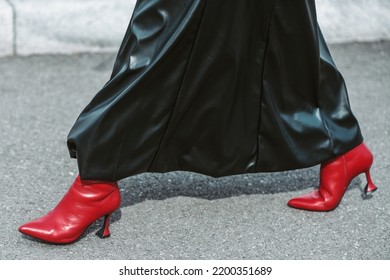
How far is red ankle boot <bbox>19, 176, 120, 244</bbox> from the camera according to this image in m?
3.03

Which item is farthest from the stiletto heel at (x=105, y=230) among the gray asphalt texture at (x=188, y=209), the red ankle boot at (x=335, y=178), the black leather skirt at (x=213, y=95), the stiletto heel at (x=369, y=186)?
the stiletto heel at (x=369, y=186)

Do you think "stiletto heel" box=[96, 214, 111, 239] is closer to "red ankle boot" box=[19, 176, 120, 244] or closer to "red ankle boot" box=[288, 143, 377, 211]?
"red ankle boot" box=[19, 176, 120, 244]

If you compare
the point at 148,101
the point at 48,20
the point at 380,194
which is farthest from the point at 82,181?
the point at 48,20

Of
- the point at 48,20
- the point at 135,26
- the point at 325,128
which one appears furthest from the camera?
the point at 48,20

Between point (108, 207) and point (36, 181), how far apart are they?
68 centimetres

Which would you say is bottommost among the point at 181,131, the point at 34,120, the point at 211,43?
the point at 34,120

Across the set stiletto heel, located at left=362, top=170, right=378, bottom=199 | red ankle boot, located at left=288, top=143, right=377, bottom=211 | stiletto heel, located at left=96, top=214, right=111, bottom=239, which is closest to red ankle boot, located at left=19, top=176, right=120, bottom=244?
stiletto heel, located at left=96, top=214, right=111, bottom=239

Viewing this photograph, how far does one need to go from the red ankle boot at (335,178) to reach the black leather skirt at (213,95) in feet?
0.42

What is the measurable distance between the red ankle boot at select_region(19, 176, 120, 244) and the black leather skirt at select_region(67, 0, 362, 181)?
0.23ft

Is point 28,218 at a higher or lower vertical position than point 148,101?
lower

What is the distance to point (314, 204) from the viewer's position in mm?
3396

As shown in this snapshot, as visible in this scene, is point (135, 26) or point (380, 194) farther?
point (380, 194)

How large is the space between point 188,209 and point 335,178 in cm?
54

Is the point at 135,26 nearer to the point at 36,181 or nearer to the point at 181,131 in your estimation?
the point at 181,131
